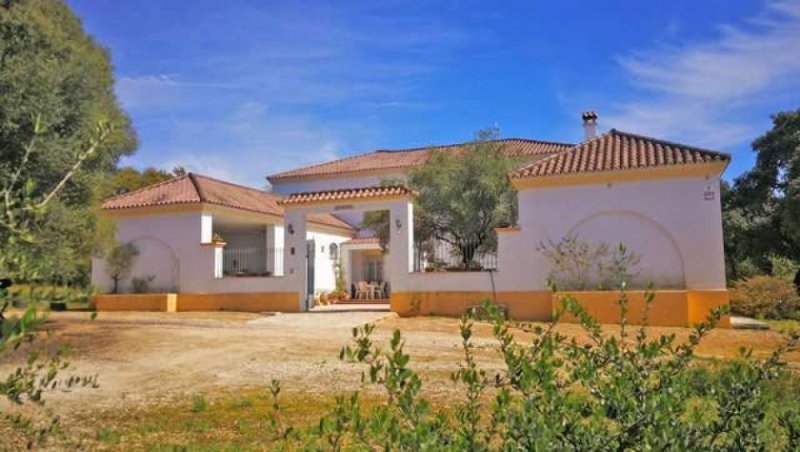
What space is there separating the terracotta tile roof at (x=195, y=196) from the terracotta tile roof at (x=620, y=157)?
9.64 metres

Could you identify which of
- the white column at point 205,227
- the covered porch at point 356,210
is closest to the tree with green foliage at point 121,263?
the white column at point 205,227

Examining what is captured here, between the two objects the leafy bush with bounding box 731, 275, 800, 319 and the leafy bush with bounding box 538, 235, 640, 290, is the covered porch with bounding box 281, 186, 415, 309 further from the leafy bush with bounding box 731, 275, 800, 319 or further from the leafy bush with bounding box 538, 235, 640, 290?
the leafy bush with bounding box 731, 275, 800, 319

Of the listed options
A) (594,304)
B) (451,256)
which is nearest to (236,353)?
(594,304)

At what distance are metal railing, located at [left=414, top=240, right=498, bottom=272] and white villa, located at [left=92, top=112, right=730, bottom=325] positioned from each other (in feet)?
0.47

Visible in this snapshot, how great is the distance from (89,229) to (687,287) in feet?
54.3

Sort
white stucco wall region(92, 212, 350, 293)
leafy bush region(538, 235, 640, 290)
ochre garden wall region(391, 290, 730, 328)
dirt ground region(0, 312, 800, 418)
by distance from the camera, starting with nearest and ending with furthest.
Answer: dirt ground region(0, 312, 800, 418), ochre garden wall region(391, 290, 730, 328), leafy bush region(538, 235, 640, 290), white stucco wall region(92, 212, 350, 293)

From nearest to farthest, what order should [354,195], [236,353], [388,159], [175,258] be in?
1. [236,353]
2. [354,195]
3. [175,258]
4. [388,159]

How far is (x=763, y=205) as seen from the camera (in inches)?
1144

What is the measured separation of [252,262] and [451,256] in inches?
323

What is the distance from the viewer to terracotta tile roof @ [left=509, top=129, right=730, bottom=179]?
18156 millimetres

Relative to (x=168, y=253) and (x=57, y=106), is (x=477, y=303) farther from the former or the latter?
(x=168, y=253)

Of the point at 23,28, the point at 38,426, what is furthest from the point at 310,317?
the point at 38,426

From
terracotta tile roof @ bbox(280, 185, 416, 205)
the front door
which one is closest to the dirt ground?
the front door

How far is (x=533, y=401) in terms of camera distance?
8.14 feet
